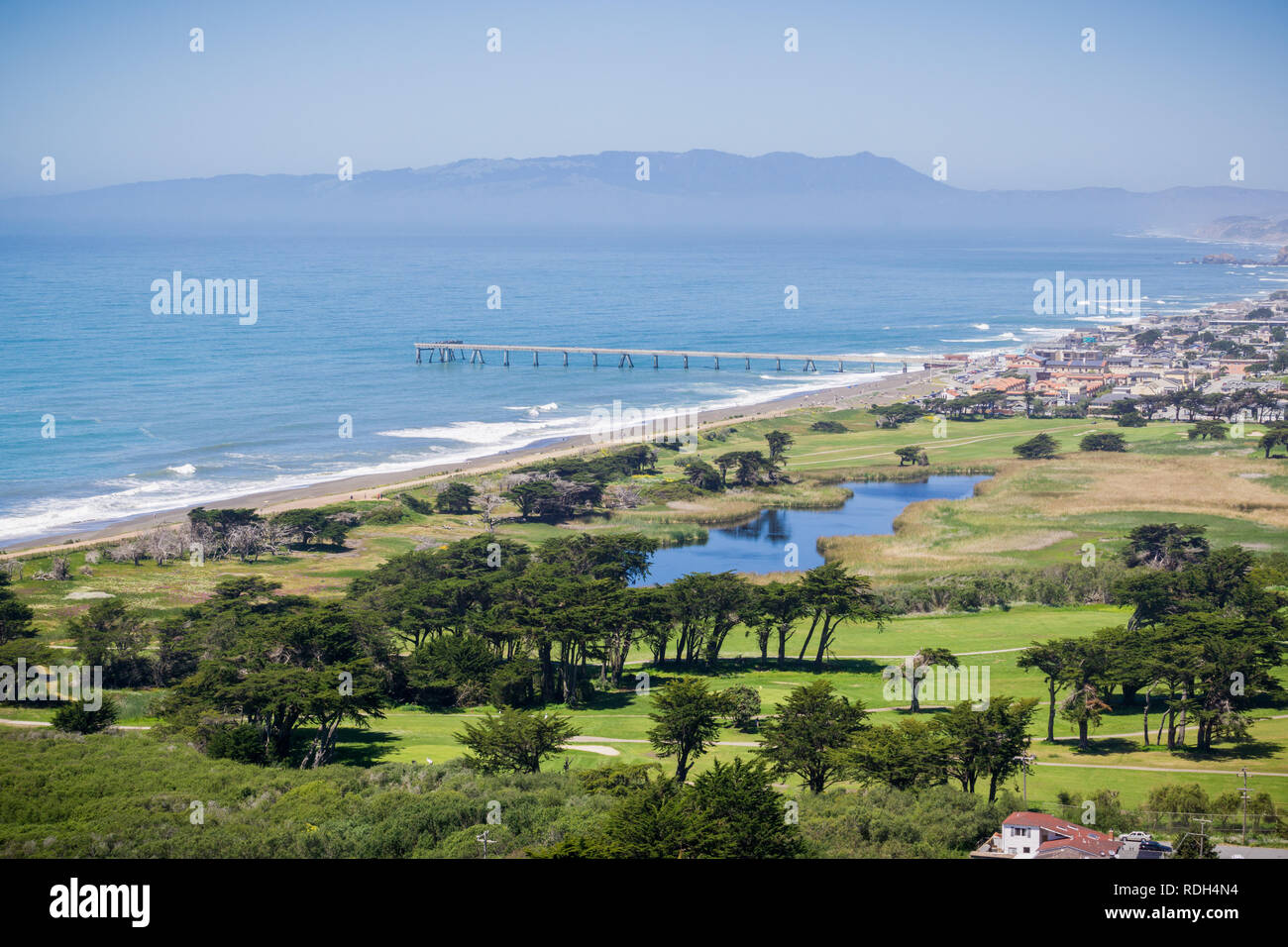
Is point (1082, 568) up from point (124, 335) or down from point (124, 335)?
down

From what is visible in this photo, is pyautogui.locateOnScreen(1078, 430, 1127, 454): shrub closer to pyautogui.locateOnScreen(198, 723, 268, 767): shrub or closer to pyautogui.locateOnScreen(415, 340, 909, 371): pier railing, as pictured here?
pyautogui.locateOnScreen(415, 340, 909, 371): pier railing

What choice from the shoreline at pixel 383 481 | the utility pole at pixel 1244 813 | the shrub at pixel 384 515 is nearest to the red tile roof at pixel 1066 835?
the utility pole at pixel 1244 813

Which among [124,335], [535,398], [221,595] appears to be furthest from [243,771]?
[124,335]

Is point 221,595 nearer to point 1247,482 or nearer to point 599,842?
point 599,842

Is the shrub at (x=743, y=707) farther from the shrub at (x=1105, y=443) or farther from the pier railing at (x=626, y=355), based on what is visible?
the pier railing at (x=626, y=355)

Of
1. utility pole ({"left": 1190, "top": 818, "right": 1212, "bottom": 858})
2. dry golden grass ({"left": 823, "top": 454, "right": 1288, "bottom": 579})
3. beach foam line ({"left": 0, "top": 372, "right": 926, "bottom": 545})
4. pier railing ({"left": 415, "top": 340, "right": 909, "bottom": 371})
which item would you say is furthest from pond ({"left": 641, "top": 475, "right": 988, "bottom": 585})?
pier railing ({"left": 415, "top": 340, "right": 909, "bottom": 371})
